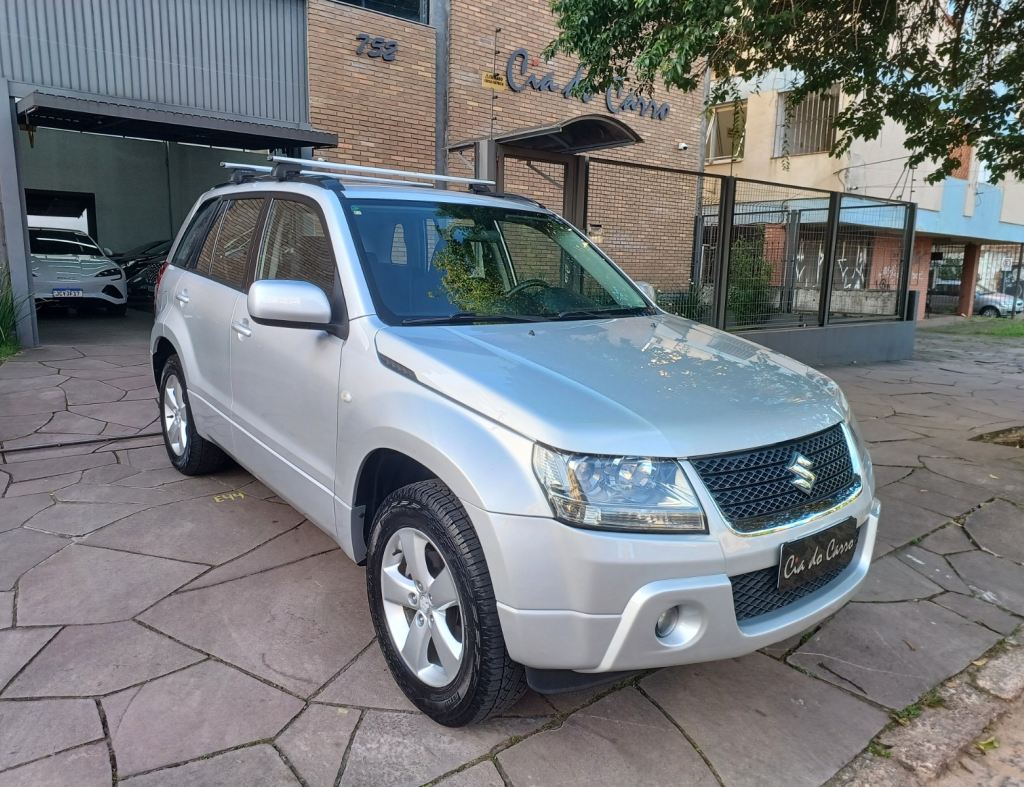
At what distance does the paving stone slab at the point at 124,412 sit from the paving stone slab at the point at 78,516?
1.91 meters

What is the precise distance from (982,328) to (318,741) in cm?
2209

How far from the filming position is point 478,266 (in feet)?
11.4

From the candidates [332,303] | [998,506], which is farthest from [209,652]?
[998,506]

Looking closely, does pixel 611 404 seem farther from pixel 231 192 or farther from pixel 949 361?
pixel 949 361

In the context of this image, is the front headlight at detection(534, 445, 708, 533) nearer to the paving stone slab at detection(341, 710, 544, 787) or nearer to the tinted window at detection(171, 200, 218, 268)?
the paving stone slab at detection(341, 710, 544, 787)

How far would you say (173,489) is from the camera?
4.67 m

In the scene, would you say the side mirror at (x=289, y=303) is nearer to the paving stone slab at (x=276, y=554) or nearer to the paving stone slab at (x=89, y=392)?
the paving stone slab at (x=276, y=554)

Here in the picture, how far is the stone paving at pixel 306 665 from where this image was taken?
2.37m

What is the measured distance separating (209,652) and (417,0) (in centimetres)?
1103

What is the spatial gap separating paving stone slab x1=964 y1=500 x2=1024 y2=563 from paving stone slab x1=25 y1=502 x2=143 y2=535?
16.4 ft

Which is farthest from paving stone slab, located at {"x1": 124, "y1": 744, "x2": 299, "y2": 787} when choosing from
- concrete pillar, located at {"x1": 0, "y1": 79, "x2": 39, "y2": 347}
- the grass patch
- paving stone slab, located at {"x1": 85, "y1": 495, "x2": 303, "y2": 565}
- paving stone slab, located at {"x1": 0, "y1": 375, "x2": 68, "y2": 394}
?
the grass patch

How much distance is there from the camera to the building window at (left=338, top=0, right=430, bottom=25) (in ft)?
35.4

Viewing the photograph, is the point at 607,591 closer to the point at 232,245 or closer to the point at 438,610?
the point at 438,610

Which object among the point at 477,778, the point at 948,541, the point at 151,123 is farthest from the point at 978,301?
the point at 477,778
